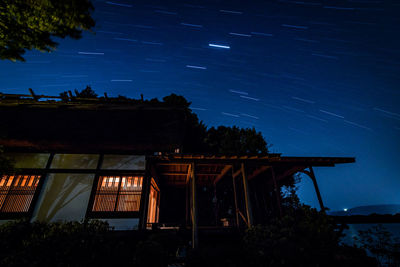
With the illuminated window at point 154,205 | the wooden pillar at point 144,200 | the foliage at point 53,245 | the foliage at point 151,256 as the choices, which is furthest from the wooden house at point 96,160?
the illuminated window at point 154,205

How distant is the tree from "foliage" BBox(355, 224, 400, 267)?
11356mm


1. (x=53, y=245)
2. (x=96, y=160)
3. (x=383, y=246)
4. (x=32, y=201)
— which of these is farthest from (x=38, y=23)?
(x=383, y=246)

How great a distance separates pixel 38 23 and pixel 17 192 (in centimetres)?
711

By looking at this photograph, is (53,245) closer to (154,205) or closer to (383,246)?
(154,205)

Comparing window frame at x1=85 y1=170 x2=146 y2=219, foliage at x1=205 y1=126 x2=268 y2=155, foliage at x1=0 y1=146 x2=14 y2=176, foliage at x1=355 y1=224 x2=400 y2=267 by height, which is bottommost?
foliage at x1=355 y1=224 x2=400 y2=267

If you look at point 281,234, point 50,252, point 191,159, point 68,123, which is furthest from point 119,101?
point 281,234

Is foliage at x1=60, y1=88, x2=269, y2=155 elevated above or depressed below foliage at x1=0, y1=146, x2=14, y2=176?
above

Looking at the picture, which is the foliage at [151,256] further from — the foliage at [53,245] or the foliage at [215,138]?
the foliage at [215,138]

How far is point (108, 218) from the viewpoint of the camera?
7262 mm

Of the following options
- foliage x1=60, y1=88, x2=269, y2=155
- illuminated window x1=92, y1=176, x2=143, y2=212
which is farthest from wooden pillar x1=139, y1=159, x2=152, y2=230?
foliage x1=60, y1=88, x2=269, y2=155

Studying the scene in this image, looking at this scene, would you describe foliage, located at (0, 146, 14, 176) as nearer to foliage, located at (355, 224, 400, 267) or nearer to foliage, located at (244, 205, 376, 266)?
foliage, located at (244, 205, 376, 266)

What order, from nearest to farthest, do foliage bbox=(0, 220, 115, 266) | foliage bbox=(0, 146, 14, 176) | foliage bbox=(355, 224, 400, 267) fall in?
foliage bbox=(0, 220, 115, 266) < foliage bbox=(355, 224, 400, 267) < foliage bbox=(0, 146, 14, 176)

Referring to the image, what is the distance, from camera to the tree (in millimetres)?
4633

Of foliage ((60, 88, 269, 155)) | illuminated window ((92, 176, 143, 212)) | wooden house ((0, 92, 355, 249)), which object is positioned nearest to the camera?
wooden house ((0, 92, 355, 249))
